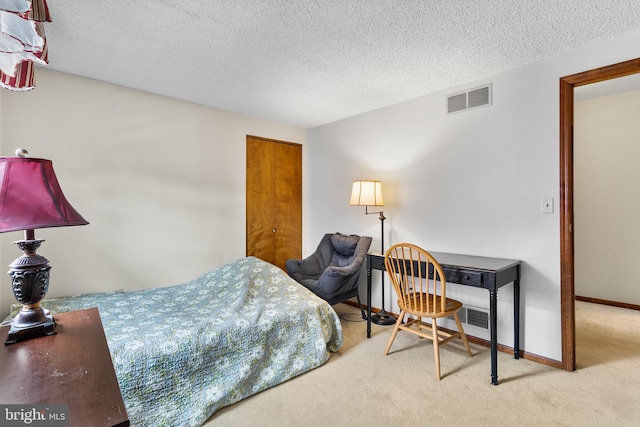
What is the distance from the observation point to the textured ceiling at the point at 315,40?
1812mm

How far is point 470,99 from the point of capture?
287 centimetres

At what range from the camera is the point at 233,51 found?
2.30 meters

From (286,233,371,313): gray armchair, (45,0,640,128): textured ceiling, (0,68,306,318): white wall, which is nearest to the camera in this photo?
(45,0,640,128): textured ceiling

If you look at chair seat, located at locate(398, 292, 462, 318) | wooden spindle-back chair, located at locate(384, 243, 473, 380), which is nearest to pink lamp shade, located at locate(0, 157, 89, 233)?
wooden spindle-back chair, located at locate(384, 243, 473, 380)

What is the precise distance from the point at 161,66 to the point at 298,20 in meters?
1.31

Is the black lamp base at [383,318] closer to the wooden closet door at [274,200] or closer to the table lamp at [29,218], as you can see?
the wooden closet door at [274,200]

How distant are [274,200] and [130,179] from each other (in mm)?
1706

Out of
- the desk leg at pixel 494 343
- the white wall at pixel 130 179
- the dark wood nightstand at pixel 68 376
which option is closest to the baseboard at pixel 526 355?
the desk leg at pixel 494 343

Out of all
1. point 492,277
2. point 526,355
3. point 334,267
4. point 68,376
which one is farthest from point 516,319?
point 68,376

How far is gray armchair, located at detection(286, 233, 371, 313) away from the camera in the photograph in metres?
3.10

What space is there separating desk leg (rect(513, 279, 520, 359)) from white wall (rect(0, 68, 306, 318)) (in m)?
2.84

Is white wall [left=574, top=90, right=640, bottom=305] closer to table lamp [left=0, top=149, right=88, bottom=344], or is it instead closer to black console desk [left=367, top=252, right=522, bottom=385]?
black console desk [left=367, top=252, right=522, bottom=385]

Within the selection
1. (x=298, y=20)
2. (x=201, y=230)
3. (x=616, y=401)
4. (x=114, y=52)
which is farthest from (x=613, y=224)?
(x=114, y=52)

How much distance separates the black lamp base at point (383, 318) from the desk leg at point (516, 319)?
43.1 inches
